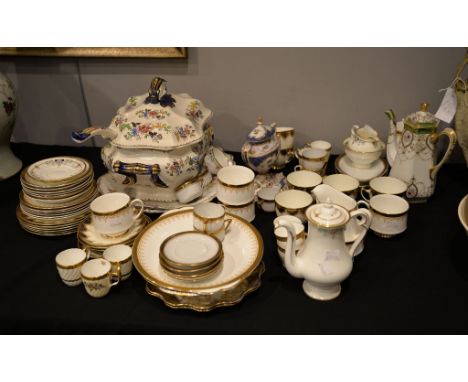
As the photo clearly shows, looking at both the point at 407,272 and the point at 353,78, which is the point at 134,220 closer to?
the point at 407,272

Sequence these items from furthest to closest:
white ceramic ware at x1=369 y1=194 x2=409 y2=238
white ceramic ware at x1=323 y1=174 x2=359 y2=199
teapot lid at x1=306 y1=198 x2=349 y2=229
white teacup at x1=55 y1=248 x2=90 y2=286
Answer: white ceramic ware at x1=323 y1=174 x2=359 y2=199
white ceramic ware at x1=369 y1=194 x2=409 y2=238
white teacup at x1=55 y1=248 x2=90 y2=286
teapot lid at x1=306 y1=198 x2=349 y2=229

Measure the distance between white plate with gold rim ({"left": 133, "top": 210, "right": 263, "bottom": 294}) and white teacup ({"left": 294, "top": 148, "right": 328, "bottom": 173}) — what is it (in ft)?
1.14

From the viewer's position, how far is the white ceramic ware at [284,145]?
1.57 metres

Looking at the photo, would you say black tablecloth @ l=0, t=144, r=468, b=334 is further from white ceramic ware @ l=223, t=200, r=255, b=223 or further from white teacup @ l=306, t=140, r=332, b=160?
white teacup @ l=306, t=140, r=332, b=160

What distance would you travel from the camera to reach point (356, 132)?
4.91ft

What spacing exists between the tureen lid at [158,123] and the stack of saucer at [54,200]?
0.53 ft

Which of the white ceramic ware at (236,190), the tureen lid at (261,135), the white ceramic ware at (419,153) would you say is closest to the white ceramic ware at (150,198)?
the white ceramic ware at (236,190)

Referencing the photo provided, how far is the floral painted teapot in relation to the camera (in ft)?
4.76

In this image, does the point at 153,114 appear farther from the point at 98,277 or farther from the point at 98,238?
the point at 98,277

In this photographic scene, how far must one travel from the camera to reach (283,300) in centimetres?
110

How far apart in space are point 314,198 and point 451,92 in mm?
513

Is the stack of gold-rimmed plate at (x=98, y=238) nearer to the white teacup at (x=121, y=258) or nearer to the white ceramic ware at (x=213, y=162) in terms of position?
the white teacup at (x=121, y=258)

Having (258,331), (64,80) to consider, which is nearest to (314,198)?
(258,331)

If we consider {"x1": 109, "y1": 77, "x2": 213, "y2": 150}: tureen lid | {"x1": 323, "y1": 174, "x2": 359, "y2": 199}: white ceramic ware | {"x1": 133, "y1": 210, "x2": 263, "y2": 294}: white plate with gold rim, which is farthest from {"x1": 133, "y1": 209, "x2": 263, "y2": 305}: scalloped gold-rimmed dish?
{"x1": 323, "y1": 174, "x2": 359, "y2": 199}: white ceramic ware
